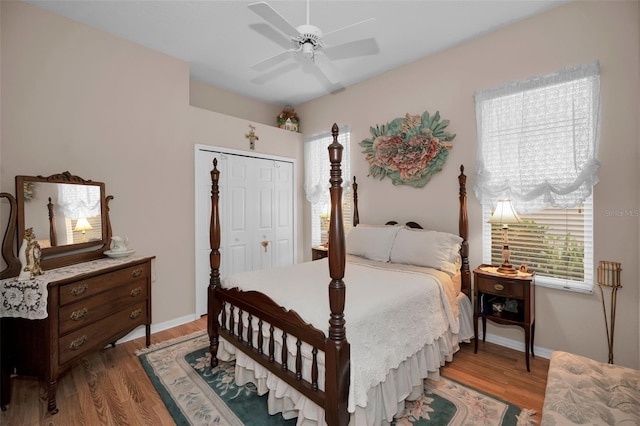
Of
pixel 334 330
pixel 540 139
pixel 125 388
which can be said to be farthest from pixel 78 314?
pixel 540 139

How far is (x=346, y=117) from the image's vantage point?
412 centimetres

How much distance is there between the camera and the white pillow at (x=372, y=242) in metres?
3.04

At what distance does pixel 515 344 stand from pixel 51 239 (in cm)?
422

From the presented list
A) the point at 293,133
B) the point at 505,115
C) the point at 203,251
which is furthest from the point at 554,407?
the point at 293,133

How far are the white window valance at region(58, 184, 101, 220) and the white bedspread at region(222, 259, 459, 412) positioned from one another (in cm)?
147

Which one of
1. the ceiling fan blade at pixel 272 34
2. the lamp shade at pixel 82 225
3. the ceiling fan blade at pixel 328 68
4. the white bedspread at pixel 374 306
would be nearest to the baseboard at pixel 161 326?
the lamp shade at pixel 82 225

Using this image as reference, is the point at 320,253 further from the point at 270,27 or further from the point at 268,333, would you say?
the point at 270,27

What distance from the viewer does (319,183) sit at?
14.6ft

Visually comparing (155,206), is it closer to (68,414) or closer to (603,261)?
(68,414)

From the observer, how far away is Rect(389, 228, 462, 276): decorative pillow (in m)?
2.68

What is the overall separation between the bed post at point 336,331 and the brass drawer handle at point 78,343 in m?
1.90

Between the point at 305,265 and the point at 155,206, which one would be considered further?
the point at 155,206

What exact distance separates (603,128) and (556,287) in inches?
53.3

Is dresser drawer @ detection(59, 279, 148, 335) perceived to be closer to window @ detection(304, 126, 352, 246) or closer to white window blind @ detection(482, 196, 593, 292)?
window @ detection(304, 126, 352, 246)
